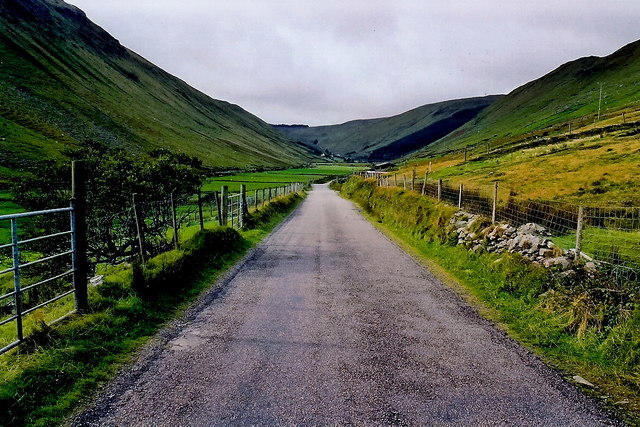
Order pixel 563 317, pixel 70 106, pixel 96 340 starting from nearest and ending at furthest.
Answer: pixel 96 340 → pixel 563 317 → pixel 70 106

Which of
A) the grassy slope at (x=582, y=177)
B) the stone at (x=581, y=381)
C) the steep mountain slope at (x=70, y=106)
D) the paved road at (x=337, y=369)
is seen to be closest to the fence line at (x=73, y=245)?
the paved road at (x=337, y=369)

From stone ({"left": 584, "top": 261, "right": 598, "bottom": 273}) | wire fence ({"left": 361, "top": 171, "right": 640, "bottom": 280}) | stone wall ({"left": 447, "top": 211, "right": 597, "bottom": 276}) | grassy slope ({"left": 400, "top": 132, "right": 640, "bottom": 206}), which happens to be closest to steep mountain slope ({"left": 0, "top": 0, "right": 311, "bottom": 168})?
grassy slope ({"left": 400, "top": 132, "right": 640, "bottom": 206})

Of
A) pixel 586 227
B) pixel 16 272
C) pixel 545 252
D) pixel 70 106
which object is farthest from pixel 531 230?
pixel 70 106

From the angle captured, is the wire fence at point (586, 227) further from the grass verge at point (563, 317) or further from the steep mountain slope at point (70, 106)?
the steep mountain slope at point (70, 106)

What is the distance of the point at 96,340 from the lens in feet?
20.4

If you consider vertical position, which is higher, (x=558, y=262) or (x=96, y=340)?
(x=558, y=262)

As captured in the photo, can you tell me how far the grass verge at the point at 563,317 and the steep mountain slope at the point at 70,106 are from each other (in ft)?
299

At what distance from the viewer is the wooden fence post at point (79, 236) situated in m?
6.96

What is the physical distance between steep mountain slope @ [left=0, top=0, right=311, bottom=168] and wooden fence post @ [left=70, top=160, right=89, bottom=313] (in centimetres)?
8829

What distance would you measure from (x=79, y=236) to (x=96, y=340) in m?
1.86

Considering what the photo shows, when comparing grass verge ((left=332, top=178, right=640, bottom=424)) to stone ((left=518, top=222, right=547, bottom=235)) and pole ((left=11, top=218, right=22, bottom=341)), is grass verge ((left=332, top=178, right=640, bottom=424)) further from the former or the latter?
pole ((left=11, top=218, right=22, bottom=341))

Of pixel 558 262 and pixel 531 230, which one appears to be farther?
pixel 531 230

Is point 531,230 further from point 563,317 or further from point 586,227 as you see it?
point 563,317

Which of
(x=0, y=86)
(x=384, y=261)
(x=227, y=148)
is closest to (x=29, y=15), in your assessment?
(x=0, y=86)
